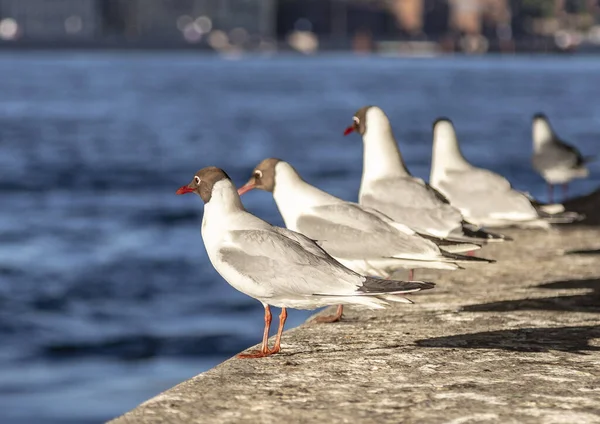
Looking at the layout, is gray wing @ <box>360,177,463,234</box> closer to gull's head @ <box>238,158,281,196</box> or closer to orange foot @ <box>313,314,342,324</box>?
orange foot @ <box>313,314,342,324</box>

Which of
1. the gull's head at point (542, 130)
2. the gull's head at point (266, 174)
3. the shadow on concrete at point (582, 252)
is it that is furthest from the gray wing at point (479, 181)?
the gull's head at point (542, 130)

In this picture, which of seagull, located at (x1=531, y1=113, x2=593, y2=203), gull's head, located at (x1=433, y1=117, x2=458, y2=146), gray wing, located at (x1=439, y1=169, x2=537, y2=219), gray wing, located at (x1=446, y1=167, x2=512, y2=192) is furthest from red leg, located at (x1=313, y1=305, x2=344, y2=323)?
seagull, located at (x1=531, y1=113, x2=593, y2=203)

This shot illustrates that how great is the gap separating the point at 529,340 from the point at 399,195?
5.82ft

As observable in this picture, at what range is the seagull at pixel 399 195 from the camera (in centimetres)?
834

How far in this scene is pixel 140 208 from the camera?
120 ft

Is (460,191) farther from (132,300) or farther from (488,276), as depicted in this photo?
(132,300)

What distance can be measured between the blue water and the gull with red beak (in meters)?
7.20

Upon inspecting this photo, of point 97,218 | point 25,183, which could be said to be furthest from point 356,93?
point 97,218

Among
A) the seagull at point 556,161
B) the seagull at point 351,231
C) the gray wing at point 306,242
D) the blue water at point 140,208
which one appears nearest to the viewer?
the gray wing at point 306,242

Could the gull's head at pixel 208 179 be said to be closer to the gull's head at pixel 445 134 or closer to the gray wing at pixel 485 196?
the gray wing at pixel 485 196

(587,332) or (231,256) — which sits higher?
(231,256)

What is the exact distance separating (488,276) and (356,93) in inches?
4351

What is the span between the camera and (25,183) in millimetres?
45000

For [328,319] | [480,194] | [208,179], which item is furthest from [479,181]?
[208,179]
